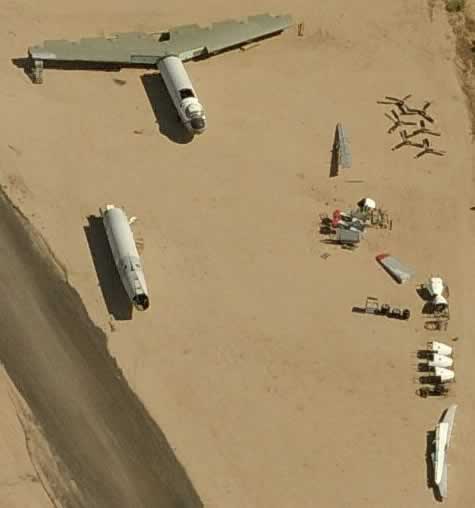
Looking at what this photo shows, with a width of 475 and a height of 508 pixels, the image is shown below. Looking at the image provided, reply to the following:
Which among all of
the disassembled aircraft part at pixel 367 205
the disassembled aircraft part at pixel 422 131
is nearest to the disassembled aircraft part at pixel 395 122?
the disassembled aircraft part at pixel 422 131

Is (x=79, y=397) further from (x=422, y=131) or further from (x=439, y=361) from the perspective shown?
(x=422, y=131)

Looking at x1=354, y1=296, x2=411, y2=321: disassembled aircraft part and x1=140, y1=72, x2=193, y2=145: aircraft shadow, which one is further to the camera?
x1=140, y1=72, x2=193, y2=145: aircraft shadow

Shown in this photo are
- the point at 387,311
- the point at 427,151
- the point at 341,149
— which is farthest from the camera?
the point at 427,151

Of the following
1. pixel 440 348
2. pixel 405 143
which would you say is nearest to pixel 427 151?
pixel 405 143

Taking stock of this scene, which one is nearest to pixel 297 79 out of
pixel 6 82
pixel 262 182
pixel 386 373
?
pixel 262 182

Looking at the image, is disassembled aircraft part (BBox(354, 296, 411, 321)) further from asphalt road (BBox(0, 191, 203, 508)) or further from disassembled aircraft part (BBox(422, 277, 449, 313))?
asphalt road (BBox(0, 191, 203, 508))

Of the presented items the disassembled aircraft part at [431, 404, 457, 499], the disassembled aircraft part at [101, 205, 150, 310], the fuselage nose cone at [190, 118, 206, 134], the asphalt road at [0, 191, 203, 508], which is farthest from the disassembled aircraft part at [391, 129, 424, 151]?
the asphalt road at [0, 191, 203, 508]

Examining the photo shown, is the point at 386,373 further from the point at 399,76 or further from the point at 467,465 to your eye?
the point at 399,76
